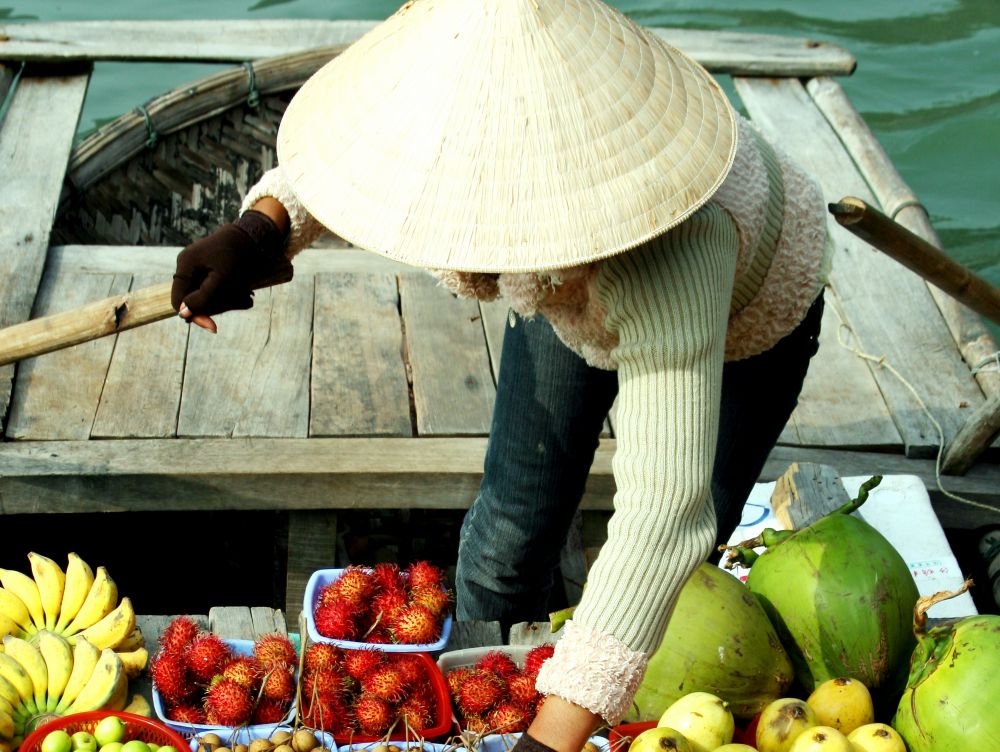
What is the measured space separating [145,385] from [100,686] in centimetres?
127

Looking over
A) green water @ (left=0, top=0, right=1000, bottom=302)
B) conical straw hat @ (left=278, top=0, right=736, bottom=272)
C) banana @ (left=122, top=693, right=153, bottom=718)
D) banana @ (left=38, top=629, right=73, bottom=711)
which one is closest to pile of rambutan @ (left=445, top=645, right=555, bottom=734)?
banana @ (left=122, top=693, right=153, bottom=718)

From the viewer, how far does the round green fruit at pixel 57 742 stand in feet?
4.74

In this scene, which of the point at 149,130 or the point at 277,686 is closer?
the point at 277,686

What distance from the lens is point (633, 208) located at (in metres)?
1.28

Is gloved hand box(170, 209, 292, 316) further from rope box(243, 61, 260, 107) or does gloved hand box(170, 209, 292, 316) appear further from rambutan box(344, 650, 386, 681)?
rope box(243, 61, 260, 107)

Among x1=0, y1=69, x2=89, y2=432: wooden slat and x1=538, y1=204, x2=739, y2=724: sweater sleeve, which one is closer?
x1=538, y1=204, x2=739, y2=724: sweater sleeve

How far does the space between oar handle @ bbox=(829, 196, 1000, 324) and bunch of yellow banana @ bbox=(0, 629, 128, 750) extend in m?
1.37

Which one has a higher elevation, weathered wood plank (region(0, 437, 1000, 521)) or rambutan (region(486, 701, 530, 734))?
rambutan (region(486, 701, 530, 734))

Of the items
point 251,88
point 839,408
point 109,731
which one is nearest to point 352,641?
point 109,731

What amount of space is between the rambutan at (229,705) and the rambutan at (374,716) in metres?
0.16

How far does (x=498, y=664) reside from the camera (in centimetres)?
167

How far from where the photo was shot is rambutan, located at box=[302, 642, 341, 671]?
5.27 feet

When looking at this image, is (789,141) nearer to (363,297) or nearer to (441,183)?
(363,297)

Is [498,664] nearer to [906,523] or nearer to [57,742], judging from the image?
[57,742]
